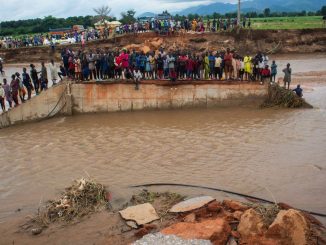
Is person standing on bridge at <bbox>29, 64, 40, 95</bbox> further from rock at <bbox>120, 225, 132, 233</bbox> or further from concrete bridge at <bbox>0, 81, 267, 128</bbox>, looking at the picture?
rock at <bbox>120, 225, 132, 233</bbox>

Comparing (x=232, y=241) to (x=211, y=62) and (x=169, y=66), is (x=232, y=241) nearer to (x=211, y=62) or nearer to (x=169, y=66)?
(x=169, y=66)

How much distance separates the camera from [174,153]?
1180cm

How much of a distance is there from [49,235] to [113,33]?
106 ft

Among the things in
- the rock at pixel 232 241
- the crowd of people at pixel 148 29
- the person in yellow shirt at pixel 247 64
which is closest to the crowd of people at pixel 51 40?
the crowd of people at pixel 148 29

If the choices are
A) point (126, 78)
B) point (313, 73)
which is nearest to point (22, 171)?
point (126, 78)

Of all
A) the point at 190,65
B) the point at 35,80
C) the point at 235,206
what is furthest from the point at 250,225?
the point at 35,80

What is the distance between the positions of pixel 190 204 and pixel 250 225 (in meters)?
1.46

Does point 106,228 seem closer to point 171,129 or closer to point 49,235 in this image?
point 49,235

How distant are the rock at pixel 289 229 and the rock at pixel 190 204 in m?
1.49

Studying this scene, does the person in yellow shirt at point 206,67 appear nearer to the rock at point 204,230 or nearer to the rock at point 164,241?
the rock at point 204,230

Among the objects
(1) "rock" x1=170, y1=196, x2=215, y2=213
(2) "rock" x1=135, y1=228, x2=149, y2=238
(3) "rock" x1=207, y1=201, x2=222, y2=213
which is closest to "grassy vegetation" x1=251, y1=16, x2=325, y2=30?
(1) "rock" x1=170, y1=196, x2=215, y2=213

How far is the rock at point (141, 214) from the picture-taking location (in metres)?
7.61

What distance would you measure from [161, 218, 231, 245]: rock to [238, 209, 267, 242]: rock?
0.23 metres

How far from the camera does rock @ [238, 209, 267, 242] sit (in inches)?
262
